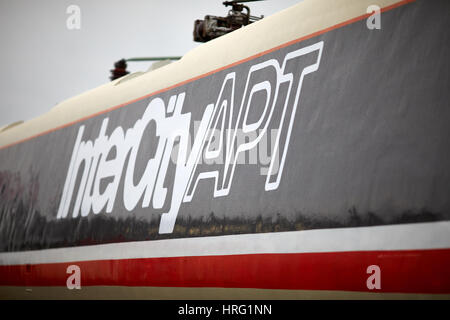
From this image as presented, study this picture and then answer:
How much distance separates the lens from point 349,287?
4.01 m

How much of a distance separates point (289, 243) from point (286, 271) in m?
0.17

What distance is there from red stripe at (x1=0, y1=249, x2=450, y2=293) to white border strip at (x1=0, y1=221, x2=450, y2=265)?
37mm

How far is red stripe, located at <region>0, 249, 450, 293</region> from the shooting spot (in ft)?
11.7

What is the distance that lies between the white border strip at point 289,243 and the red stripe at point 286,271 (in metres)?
0.04

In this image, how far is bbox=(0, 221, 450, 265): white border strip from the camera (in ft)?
11.7

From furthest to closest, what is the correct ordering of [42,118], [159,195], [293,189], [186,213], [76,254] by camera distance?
[42,118] → [76,254] → [159,195] → [186,213] → [293,189]

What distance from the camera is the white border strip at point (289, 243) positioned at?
3.57 m

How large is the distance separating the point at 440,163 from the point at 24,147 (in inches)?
260

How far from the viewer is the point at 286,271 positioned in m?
4.49

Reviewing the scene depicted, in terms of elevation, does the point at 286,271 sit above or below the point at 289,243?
below

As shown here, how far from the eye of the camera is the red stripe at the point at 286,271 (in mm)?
3556
